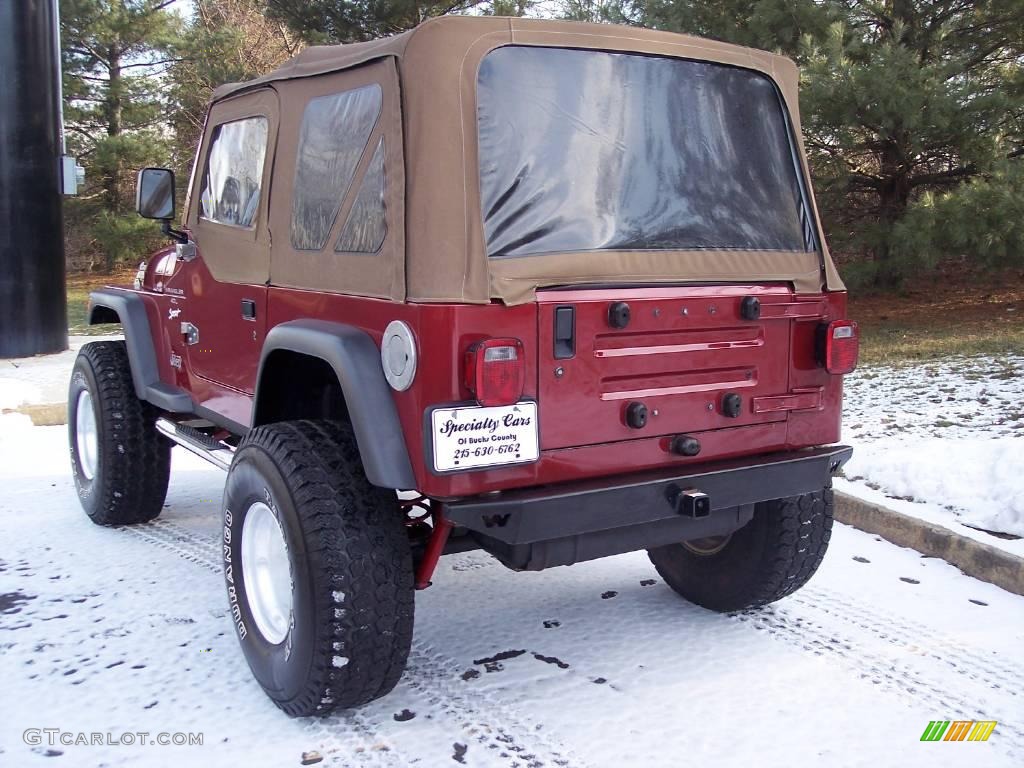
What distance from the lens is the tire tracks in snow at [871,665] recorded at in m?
2.95

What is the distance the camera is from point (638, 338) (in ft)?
9.45

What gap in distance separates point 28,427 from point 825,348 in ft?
19.6

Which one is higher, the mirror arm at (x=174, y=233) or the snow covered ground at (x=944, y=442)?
the mirror arm at (x=174, y=233)

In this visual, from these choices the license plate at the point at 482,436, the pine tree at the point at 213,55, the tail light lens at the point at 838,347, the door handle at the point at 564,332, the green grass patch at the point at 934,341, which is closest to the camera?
the license plate at the point at 482,436

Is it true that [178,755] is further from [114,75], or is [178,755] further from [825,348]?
[114,75]

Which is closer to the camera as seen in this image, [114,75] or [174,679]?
[174,679]

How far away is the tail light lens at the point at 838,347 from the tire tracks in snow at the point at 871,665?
100 centimetres

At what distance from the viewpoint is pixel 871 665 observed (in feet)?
10.8

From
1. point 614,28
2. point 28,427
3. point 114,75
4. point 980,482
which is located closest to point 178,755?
point 614,28

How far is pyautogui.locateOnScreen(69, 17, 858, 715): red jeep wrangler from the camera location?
263cm

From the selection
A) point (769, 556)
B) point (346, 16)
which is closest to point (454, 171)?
point (769, 556)

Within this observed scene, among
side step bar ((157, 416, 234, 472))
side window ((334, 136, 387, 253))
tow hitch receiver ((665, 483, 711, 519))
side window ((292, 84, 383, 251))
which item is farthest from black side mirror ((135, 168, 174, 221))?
tow hitch receiver ((665, 483, 711, 519))

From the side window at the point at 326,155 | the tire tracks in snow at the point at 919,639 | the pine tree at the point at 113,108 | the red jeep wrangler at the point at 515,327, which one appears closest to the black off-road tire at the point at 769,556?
the red jeep wrangler at the point at 515,327

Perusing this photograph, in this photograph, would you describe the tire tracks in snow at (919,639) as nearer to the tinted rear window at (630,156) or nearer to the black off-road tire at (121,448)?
the tinted rear window at (630,156)
